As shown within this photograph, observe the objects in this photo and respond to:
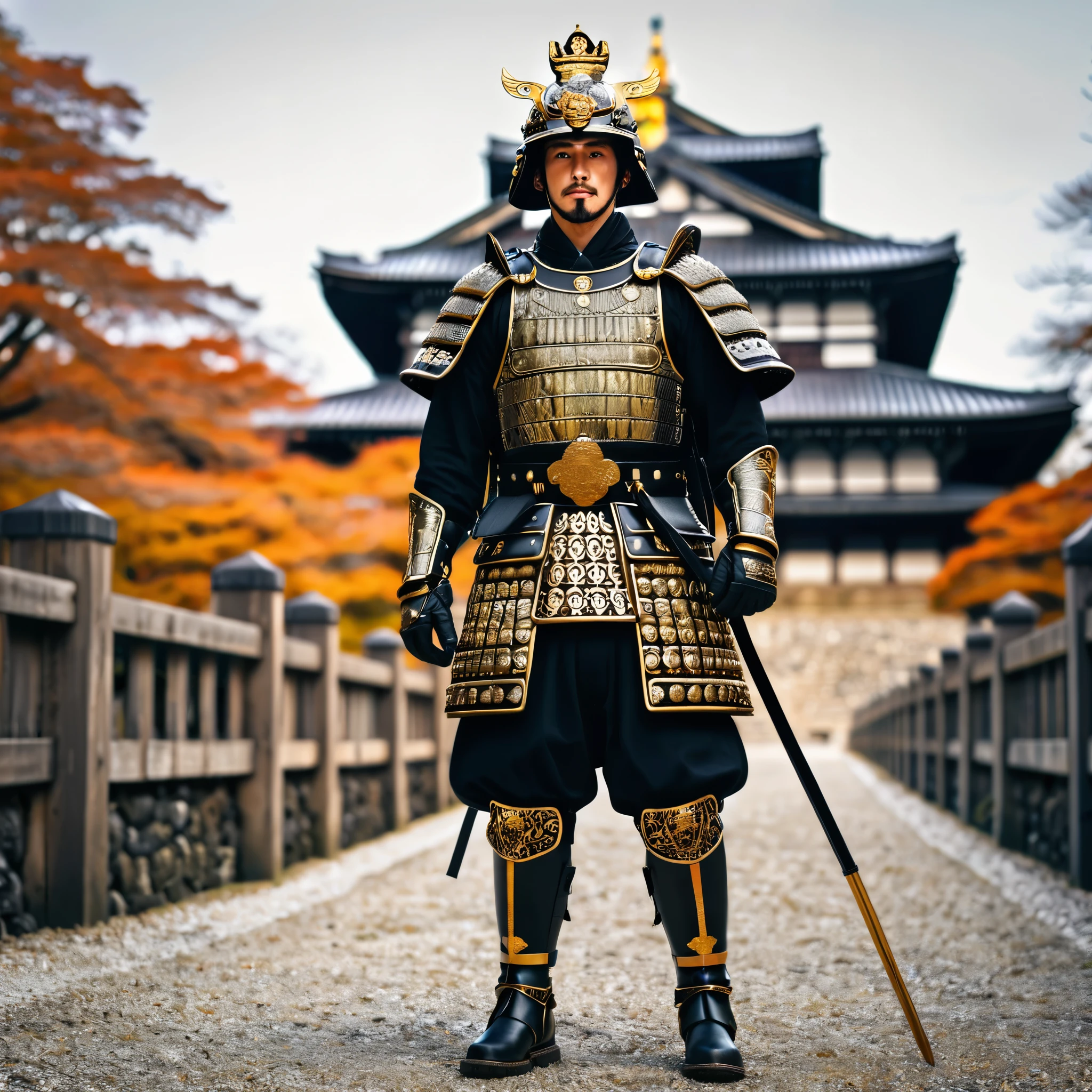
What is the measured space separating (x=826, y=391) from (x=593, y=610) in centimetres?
2234

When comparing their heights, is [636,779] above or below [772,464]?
below

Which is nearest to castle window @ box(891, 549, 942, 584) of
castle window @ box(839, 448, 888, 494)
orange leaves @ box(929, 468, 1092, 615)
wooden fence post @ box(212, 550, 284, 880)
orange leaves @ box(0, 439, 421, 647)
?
castle window @ box(839, 448, 888, 494)

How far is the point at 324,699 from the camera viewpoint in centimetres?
642

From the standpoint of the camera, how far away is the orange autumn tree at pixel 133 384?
36.6 feet

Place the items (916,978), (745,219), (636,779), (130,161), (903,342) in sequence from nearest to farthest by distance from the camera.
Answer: (636,779), (916,978), (130,161), (745,219), (903,342)

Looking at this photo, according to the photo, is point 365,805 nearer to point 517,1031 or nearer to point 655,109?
point 517,1031

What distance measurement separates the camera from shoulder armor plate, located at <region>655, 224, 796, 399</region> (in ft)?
9.49

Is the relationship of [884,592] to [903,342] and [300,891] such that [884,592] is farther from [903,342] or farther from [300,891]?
[300,891]

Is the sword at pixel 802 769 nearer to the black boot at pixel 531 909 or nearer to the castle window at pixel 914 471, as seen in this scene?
the black boot at pixel 531 909

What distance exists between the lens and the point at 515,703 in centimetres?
272

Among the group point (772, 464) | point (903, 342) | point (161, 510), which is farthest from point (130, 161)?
point (903, 342)

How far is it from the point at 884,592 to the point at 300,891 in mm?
19954

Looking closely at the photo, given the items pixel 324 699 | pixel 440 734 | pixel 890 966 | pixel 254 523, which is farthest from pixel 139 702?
pixel 254 523

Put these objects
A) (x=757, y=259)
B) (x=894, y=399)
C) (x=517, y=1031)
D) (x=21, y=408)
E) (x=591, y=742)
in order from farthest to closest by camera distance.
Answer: (x=757, y=259), (x=894, y=399), (x=21, y=408), (x=591, y=742), (x=517, y=1031)
